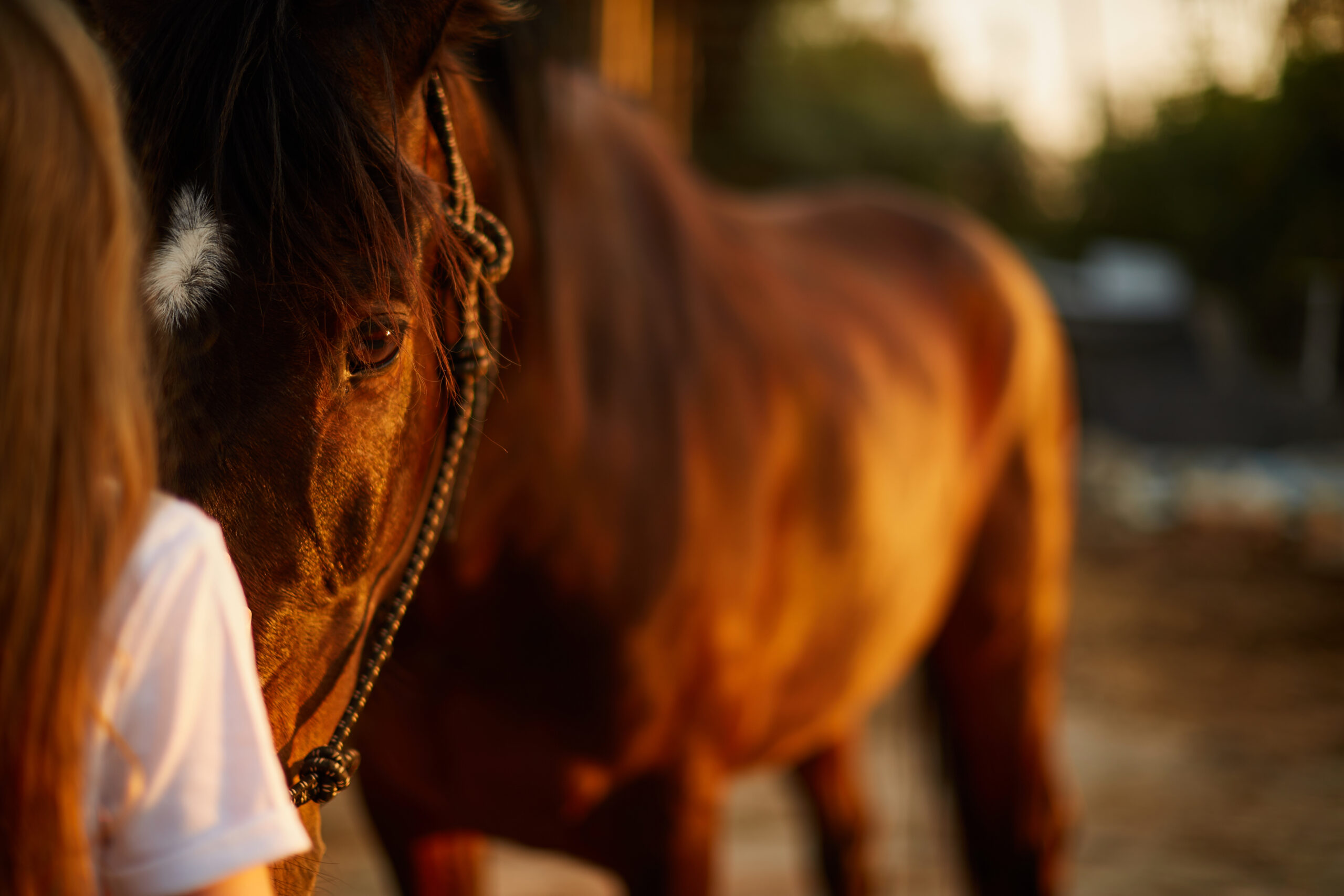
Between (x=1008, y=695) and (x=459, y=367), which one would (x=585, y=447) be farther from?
(x=1008, y=695)

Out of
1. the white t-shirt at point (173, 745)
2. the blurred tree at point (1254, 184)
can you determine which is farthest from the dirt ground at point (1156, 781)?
the blurred tree at point (1254, 184)

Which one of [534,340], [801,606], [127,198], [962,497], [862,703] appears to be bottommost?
[862,703]

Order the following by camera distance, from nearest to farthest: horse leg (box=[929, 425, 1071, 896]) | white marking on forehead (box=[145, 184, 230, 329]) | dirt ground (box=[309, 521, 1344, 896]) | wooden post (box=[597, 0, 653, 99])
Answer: white marking on forehead (box=[145, 184, 230, 329]), horse leg (box=[929, 425, 1071, 896]), dirt ground (box=[309, 521, 1344, 896]), wooden post (box=[597, 0, 653, 99])

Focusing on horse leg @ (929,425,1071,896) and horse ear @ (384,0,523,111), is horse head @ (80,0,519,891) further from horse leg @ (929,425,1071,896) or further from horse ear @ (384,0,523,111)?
horse leg @ (929,425,1071,896)

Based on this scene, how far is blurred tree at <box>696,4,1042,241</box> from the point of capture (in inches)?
695

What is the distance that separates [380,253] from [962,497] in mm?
1930

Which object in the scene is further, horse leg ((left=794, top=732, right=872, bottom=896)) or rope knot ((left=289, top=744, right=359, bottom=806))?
horse leg ((left=794, top=732, right=872, bottom=896))

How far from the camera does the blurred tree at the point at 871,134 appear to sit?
17.7m

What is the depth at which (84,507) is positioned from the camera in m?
0.54

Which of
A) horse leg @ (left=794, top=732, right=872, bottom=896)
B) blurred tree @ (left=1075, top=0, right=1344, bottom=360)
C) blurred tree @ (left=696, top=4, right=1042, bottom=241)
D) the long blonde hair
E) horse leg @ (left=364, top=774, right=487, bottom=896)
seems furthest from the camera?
blurred tree @ (left=696, top=4, right=1042, bottom=241)

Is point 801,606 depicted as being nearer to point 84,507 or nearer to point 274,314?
point 274,314

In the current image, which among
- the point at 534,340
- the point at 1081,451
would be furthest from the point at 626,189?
the point at 1081,451

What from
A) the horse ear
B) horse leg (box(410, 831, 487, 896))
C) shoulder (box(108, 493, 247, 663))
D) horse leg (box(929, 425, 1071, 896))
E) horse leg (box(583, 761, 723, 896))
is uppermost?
the horse ear

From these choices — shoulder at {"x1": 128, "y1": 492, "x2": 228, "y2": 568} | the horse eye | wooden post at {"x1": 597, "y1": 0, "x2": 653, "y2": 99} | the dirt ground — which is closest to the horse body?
the horse eye
